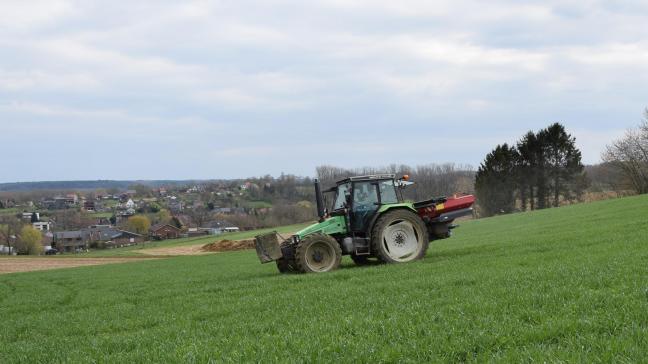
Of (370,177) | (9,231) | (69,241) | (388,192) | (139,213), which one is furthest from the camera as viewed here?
(139,213)

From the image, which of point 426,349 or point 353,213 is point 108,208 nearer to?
point 353,213

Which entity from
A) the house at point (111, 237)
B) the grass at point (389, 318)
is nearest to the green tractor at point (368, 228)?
the grass at point (389, 318)

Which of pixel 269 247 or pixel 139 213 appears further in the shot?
pixel 139 213

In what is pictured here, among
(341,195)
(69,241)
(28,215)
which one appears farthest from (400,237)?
(28,215)

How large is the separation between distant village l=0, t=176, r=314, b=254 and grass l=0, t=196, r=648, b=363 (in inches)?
3448

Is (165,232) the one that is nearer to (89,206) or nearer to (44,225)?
(44,225)

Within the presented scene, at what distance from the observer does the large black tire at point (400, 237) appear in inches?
667

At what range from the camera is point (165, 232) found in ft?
363

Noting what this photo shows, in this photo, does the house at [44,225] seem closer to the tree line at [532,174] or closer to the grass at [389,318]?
the tree line at [532,174]

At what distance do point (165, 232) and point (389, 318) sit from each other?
106284 mm

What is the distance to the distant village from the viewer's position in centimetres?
10306

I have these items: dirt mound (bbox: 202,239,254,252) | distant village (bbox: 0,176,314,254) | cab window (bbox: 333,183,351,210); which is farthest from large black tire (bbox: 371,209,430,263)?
distant village (bbox: 0,176,314,254)

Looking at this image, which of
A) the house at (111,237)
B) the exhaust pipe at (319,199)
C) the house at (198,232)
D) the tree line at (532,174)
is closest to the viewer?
the exhaust pipe at (319,199)

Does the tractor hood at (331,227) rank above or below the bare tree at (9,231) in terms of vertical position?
above
